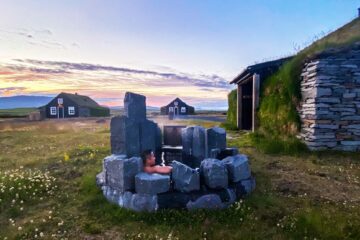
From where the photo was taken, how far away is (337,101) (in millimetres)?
11914

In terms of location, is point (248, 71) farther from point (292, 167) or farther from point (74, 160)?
point (74, 160)

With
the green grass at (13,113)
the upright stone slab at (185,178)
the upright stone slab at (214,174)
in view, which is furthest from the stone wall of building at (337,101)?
the green grass at (13,113)

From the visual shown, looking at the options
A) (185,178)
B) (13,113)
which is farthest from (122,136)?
(13,113)

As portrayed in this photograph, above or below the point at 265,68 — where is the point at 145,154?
below

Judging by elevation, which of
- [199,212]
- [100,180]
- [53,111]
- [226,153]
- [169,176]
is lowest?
[199,212]

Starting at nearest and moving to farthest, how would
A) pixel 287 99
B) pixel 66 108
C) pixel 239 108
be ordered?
pixel 287 99 < pixel 239 108 < pixel 66 108

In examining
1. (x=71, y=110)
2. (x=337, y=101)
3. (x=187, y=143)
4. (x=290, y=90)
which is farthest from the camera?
(x=71, y=110)

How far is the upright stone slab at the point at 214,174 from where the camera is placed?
659 centimetres

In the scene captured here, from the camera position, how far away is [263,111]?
16766 millimetres

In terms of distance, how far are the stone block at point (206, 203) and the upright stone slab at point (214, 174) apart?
0.28 m

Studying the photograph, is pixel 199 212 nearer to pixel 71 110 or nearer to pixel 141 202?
pixel 141 202

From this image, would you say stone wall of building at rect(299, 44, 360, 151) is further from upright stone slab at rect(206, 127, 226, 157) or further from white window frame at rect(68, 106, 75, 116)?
white window frame at rect(68, 106, 75, 116)

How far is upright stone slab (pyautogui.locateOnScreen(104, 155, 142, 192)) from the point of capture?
6.74 metres

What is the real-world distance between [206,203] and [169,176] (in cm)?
97
